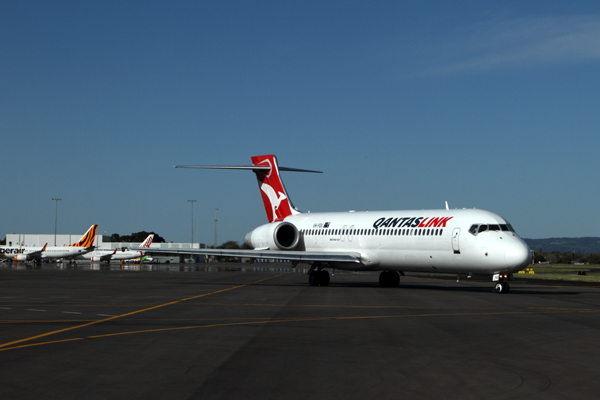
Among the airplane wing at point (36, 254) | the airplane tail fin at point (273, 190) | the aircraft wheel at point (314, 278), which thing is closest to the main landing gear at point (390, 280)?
the aircraft wheel at point (314, 278)

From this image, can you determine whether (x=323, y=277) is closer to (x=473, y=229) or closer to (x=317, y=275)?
(x=317, y=275)

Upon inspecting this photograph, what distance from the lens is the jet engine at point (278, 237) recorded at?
127ft

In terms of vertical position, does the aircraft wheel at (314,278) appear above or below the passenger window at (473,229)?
below

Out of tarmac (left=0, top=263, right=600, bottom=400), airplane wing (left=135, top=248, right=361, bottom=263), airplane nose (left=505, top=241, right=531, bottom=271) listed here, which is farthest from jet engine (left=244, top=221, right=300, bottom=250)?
tarmac (left=0, top=263, right=600, bottom=400)

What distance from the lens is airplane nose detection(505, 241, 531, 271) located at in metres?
25.6

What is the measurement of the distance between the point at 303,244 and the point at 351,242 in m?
5.23

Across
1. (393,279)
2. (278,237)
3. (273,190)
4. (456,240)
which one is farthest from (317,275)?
(273,190)

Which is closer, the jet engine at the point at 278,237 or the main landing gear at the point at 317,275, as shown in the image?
the main landing gear at the point at 317,275

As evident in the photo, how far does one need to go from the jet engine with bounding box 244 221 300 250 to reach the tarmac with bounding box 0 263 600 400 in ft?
61.0

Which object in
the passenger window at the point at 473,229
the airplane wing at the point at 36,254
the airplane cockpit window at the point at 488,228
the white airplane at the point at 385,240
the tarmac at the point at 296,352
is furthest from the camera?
the airplane wing at the point at 36,254

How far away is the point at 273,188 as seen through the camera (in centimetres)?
4216

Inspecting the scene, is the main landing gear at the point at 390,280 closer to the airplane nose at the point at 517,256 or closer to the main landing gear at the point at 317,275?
the main landing gear at the point at 317,275

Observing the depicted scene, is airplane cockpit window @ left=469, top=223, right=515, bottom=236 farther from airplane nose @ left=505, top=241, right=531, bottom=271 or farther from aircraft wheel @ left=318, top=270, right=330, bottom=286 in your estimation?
aircraft wheel @ left=318, top=270, right=330, bottom=286

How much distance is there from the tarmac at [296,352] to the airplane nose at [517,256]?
18.5ft
